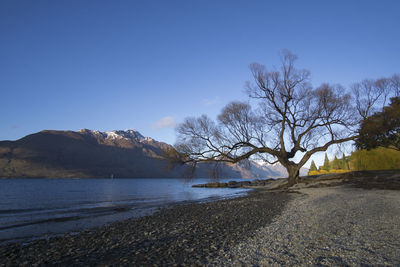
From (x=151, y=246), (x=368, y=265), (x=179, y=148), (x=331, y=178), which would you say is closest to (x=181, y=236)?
(x=151, y=246)

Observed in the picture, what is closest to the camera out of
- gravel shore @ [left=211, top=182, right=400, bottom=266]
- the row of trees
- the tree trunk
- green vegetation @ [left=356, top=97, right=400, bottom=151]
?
gravel shore @ [left=211, top=182, right=400, bottom=266]

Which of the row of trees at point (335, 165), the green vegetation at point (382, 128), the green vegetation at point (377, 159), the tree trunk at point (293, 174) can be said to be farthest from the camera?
the row of trees at point (335, 165)

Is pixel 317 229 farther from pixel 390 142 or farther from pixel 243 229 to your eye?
pixel 390 142

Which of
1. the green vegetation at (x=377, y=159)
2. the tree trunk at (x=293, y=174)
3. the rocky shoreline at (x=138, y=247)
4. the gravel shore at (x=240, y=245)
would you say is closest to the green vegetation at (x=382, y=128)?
the tree trunk at (x=293, y=174)

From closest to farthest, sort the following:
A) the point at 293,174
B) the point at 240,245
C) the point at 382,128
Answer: the point at 240,245 → the point at 382,128 → the point at 293,174

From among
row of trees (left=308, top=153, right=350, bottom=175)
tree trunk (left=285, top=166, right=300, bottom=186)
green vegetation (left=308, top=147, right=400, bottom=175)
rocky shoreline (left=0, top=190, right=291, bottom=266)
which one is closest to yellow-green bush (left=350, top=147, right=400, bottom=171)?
green vegetation (left=308, top=147, right=400, bottom=175)

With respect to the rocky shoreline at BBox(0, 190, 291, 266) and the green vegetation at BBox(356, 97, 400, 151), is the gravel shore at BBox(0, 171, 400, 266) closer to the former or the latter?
the rocky shoreline at BBox(0, 190, 291, 266)

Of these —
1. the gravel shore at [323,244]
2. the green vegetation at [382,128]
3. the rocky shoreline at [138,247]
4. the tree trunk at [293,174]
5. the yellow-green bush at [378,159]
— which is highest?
the green vegetation at [382,128]

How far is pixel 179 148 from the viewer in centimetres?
2358

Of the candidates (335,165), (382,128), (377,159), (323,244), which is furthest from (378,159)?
(323,244)

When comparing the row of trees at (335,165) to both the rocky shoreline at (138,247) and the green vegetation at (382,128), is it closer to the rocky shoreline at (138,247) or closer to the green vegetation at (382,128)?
the green vegetation at (382,128)

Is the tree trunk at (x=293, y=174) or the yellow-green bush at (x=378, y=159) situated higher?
the yellow-green bush at (x=378, y=159)

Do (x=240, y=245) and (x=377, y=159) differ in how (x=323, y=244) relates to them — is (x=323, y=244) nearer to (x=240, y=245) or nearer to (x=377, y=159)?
(x=240, y=245)

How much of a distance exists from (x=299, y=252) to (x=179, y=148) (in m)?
18.7
